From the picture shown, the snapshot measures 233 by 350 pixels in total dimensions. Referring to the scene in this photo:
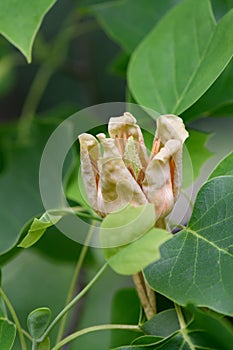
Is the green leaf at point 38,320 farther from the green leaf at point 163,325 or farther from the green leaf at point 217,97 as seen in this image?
the green leaf at point 217,97

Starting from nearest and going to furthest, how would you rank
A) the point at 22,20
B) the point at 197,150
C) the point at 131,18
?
the point at 22,20, the point at 197,150, the point at 131,18

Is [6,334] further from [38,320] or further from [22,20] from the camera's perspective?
[22,20]

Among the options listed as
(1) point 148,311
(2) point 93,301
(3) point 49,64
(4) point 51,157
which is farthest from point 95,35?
(1) point 148,311

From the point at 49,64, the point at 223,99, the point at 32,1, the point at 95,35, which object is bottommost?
the point at 95,35

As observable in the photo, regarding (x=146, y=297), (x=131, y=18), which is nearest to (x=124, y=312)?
(x=146, y=297)

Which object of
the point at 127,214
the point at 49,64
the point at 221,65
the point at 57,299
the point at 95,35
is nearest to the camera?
the point at 127,214

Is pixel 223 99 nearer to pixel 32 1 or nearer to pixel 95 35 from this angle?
pixel 32 1

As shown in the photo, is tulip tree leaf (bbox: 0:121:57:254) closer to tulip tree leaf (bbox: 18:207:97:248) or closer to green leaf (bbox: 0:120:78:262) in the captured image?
green leaf (bbox: 0:120:78:262)
